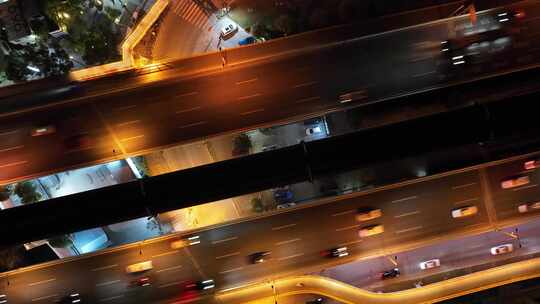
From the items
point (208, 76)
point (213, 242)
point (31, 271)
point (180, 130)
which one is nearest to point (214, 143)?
point (180, 130)

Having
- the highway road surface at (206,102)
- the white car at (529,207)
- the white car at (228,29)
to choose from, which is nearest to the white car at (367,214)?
the highway road surface at (206,102)

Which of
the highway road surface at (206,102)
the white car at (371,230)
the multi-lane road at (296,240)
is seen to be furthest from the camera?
the white car at (371,230)

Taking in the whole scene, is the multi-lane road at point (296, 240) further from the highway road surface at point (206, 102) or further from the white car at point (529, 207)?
the highway road surface at point (206, 102)

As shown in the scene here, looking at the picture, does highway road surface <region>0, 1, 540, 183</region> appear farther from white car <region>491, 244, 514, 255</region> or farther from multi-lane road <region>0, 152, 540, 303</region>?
white car <region>491, 244, 514, 255</region>

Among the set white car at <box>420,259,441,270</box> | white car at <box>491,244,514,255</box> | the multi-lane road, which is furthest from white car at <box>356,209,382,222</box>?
white car at <box>491,244,514,255</box>

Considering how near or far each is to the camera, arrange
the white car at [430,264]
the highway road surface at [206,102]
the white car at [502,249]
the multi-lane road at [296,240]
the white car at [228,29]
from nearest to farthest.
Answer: the highway road surface at [206,102] < the multi-lane road at [296,240] < the white car at [228,29] < the white car at [502,249] < the white car at [430,264]

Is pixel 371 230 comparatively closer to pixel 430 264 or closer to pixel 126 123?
pixel 430 264
